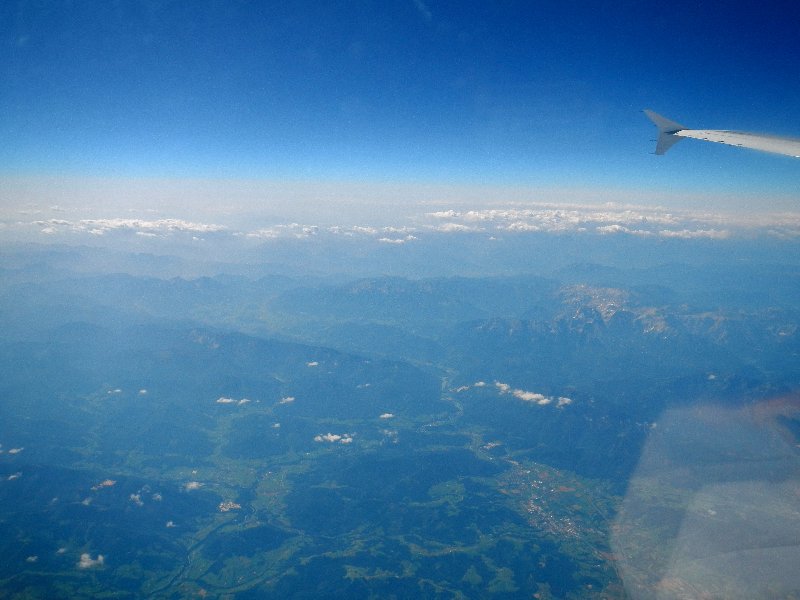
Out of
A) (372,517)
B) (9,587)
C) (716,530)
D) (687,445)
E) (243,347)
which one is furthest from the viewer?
(243,347)

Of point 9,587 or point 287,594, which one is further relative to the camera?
point 287,594

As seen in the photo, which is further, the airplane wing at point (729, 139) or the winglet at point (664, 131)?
the winglet at point (664, 131)

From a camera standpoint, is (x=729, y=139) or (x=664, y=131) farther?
(x=664, y=131)

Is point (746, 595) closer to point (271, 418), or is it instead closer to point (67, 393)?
point (271, 418)

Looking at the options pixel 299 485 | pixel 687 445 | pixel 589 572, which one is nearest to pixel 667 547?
pixel 589 572

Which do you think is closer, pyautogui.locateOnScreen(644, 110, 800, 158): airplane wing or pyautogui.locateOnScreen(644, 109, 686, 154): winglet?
pyautogui.locateOnScreen(644, 110, 800, 158): airplane wing

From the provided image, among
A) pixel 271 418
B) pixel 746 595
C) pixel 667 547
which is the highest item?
pixel 746 595
